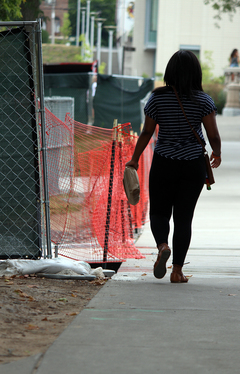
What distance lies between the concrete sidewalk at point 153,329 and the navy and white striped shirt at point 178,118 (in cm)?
106

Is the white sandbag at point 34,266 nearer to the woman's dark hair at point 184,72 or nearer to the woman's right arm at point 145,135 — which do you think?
the woman's right arm at point 145,135

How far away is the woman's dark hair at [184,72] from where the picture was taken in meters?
4.15

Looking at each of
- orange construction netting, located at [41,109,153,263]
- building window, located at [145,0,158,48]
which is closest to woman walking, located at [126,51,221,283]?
orange construction netting, located at [41,109,153,263]

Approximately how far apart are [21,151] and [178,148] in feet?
4.49

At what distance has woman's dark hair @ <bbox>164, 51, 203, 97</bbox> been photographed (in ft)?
13.6

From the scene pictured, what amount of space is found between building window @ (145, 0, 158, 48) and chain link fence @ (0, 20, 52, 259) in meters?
62.2

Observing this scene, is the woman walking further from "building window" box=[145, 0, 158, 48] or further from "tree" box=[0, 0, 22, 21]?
"building window" box=[145, 0, 158, 48]

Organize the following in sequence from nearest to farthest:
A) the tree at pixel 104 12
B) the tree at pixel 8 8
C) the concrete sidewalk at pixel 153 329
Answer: the concrete sidewalk at pixel 153 329
the tree at pixel 8 8
the tree at pixel 104 12

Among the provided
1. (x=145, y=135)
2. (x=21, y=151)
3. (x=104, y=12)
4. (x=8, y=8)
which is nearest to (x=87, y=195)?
(x=21, y=151)

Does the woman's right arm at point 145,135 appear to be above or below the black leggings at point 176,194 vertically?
above

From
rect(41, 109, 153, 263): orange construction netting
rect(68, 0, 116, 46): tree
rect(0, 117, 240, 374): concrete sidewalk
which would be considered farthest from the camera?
rect(68, 0, 116, 46): tree

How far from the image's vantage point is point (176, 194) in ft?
14.3

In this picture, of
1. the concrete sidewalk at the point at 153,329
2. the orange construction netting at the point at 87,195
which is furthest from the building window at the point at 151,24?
the concrete sidewalk at the point at 153,329

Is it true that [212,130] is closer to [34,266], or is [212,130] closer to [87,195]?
[34,266]
